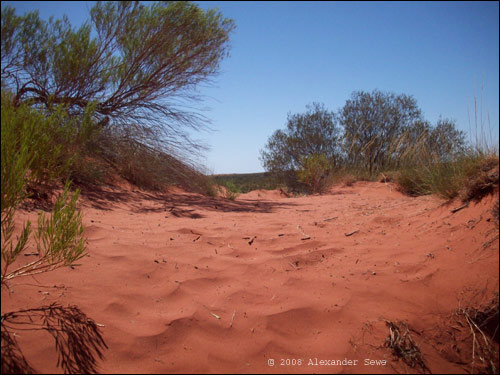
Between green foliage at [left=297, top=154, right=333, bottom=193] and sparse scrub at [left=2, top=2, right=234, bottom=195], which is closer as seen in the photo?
sparse scrub at [left=2, top=2, right=234, bottom=195]

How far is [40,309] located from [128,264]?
2.58 feet

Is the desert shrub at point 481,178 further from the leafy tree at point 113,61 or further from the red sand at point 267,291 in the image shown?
the leafy tree at point 113,61

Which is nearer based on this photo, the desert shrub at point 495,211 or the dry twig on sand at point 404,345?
the dry twig on sand at point 404,345

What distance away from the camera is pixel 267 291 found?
98.7 inches

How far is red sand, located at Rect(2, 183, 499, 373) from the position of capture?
185 centimetres

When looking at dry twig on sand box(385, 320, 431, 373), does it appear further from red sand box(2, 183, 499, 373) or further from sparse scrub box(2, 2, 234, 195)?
sparse scrub box(2, 2, 234, 195)

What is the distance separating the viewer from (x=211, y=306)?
230 cm

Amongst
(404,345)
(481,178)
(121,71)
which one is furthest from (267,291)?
(121,71)

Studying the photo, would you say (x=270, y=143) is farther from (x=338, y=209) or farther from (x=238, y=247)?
(x=238, y=247)

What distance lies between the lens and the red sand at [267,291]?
72.9 inches

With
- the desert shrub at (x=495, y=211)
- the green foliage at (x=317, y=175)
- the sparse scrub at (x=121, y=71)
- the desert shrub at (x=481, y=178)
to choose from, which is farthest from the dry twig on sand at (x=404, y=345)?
the green foliage at (x=317, y=175)

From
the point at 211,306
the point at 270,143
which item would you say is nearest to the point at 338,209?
the point at 211,306

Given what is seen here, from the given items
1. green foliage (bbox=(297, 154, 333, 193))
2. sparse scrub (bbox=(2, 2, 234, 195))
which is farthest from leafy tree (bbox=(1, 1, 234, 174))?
green foliage (bbox=(297, 154, 333, 193))

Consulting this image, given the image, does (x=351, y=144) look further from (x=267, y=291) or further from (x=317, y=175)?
(x=267, y=291)
